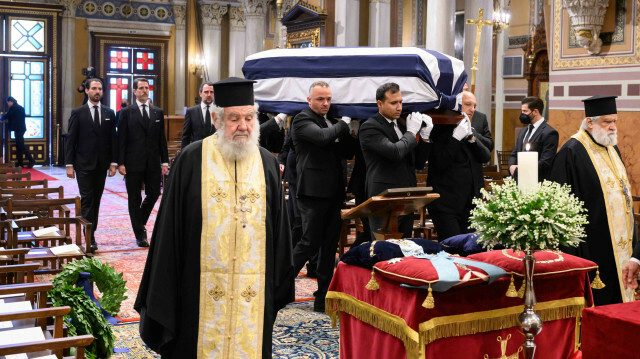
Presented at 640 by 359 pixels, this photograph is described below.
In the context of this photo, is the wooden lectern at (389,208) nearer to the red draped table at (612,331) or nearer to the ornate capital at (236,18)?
the red draped table at (612,331)

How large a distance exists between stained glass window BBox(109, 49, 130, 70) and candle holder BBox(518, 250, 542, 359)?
62.9 feet

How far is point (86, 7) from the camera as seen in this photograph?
20.5 metres

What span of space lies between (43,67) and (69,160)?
516 inches

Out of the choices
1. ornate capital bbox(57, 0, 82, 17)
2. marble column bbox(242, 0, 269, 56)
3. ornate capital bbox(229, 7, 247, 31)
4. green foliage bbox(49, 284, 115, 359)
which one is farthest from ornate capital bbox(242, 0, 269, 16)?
green foliage bbox(49, 284, 115, 359)

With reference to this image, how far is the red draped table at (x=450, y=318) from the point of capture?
3.52 m

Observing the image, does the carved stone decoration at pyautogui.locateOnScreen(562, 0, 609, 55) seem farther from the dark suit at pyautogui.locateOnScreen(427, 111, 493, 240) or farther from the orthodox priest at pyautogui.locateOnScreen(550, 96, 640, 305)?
the orthodox priest at pyautogui.locateOnScreen(550, 96, 640, 305)

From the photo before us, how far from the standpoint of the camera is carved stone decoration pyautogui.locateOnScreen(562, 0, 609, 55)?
798cm

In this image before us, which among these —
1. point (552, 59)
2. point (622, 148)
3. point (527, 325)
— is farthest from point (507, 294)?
point (552, 59)

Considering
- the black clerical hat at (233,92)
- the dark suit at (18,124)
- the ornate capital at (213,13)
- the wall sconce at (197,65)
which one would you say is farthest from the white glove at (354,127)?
the ornate capital at (213,13)

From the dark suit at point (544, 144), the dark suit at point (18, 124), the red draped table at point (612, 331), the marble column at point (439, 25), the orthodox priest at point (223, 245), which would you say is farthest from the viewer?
the dark suit at point (18, 124)

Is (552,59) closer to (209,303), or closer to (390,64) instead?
(390,64)

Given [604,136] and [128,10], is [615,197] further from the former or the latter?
[128,10]

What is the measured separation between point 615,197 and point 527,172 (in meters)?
1.78

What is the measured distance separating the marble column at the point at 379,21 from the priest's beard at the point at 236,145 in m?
11.5
